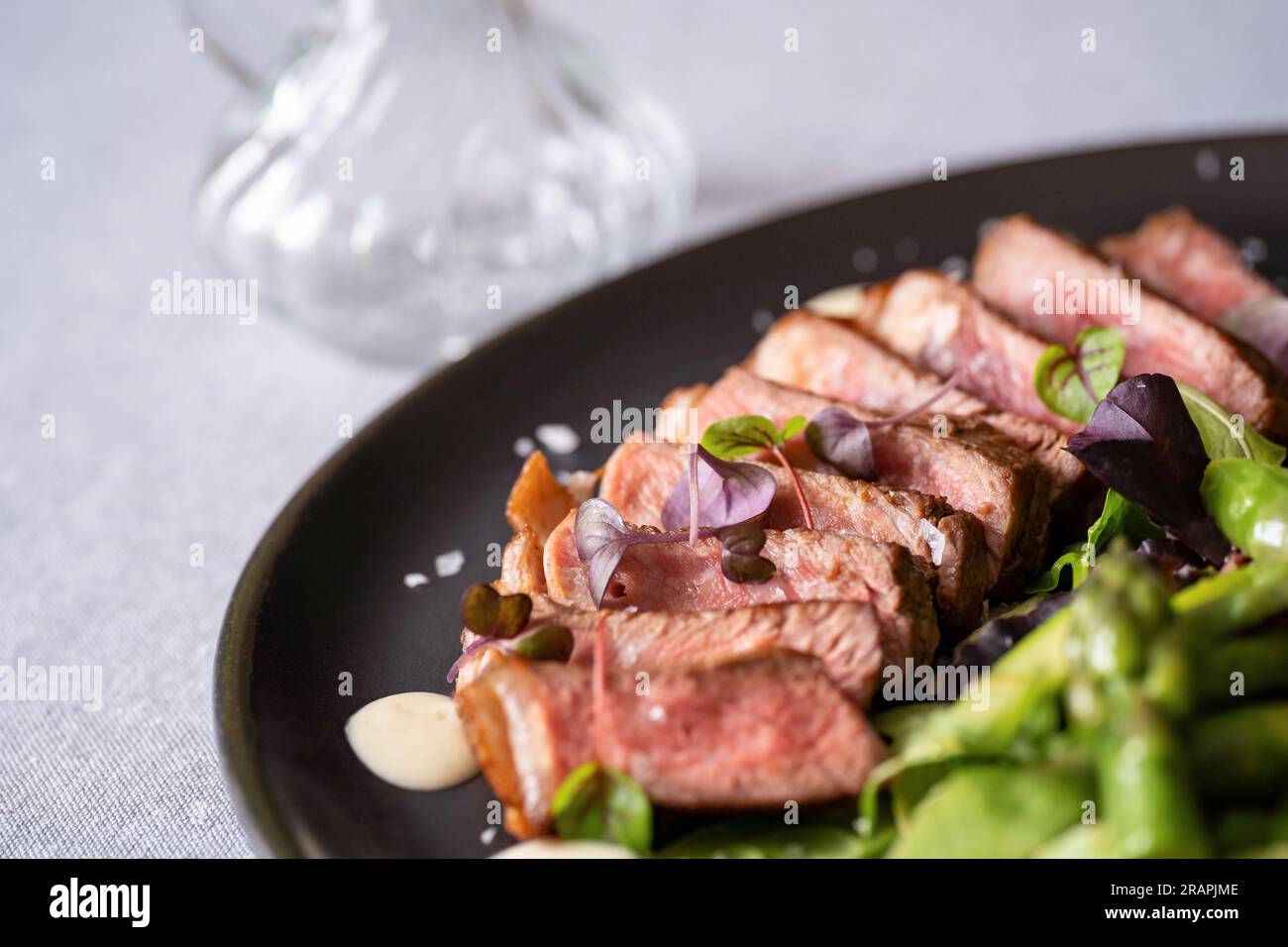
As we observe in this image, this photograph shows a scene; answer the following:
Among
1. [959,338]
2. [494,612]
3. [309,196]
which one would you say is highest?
[309,196]

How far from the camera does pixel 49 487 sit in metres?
4.57

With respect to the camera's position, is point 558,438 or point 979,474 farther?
point 558,438

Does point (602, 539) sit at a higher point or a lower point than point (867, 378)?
lower

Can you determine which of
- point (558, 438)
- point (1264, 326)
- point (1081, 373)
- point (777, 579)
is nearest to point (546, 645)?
point (777, 579)

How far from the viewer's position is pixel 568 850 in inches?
100

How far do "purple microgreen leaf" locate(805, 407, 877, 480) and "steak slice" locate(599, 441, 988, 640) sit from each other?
0.08 metres

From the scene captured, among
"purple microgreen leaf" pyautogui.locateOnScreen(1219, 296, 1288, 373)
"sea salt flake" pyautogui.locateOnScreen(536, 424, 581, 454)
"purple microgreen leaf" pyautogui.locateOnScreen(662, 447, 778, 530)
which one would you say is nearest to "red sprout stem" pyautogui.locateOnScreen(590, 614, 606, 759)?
"purple microgreen leaf" pyautogui.locateOnScreen(662, 447, 778, 530)

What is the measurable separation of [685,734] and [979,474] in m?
1.04

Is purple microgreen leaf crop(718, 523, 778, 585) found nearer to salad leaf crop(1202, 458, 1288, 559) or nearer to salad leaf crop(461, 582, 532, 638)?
salad leaf crop(461, 582, 532, 638)

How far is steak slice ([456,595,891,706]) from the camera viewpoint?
105 inches

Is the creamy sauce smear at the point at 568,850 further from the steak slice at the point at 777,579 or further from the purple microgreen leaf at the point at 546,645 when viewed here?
the steak slice at the point at 777,579

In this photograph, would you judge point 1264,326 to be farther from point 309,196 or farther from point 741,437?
point 309,196

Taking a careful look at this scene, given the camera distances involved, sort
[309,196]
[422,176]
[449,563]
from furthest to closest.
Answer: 1. [422,176]
2. [309,196]
3. [449,563]
